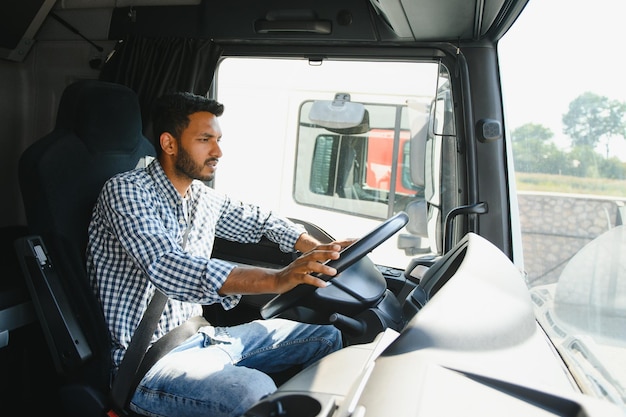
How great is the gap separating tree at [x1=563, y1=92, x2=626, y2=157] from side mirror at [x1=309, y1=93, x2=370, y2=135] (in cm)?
136

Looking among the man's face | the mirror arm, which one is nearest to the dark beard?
the man's face

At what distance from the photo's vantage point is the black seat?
1752mm

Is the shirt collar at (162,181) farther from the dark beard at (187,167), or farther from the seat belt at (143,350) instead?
the seat belt at (143,350)

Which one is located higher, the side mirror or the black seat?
the side mirror

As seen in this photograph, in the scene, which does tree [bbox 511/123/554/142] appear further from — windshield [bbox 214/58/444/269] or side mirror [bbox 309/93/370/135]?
side mirror [bbox 309/93/370/135]

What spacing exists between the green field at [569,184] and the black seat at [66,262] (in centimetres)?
149

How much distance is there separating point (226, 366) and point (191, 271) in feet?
1.00

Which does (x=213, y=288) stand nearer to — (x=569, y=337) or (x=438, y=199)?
(x=569, y=337)

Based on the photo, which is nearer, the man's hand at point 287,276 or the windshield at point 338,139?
the man's hand at point 287,276

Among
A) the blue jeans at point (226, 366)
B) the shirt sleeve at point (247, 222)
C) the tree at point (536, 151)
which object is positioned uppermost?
the tree at point (536, 151)

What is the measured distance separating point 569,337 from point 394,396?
0.68 m

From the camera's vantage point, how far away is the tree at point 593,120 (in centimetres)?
129

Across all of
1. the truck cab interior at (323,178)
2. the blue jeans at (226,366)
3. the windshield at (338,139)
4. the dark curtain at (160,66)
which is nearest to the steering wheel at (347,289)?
the truck cab interior at (323,178)

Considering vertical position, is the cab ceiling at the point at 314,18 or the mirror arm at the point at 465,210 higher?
the cab ceiling at the point at 314,18
